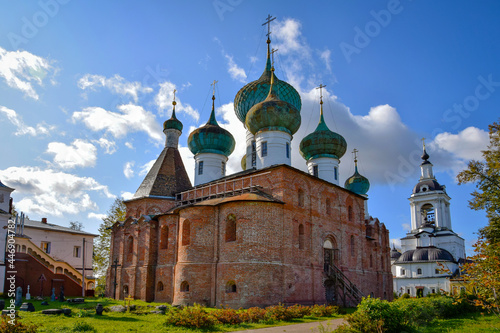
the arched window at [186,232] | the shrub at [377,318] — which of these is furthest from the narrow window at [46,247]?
the shrub at [377,318]

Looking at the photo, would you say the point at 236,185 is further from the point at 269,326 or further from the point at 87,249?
the point at 87,249

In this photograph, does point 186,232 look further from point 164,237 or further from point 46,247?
point 46,247

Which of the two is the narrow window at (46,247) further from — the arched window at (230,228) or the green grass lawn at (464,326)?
the green grass lawn at (464,326)

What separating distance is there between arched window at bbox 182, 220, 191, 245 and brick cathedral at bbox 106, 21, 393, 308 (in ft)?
0.25

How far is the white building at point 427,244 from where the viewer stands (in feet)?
139

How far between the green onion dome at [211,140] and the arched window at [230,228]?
9.78 meters

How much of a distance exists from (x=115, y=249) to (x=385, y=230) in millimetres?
20438

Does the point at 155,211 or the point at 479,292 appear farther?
the point at 155,211

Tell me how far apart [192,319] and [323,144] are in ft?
66.7

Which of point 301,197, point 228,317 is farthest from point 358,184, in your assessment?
point 228,317

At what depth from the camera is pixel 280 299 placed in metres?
18.8

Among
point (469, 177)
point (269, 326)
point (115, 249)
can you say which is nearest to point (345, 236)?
point (469, 177)

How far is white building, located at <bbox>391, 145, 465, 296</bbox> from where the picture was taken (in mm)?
42219

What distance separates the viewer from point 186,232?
2161cm
